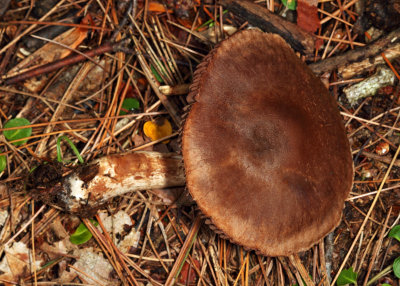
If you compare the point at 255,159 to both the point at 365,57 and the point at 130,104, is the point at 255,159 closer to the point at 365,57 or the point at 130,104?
the point at 130,104

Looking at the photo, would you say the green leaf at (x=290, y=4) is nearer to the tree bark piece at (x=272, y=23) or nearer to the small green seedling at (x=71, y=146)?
the tree bark piece at (x=272, y=23)

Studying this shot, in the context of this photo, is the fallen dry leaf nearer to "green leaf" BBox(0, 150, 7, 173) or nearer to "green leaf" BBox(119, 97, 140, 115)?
"green leaf" BBox(119, 97, 140, 115)

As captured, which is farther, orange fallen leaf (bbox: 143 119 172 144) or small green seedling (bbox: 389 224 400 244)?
orange fallen leaf (bbox: 143 119 172 144)

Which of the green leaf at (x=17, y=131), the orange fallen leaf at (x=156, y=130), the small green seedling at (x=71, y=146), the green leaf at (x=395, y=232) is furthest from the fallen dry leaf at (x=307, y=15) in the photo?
the green leaf at (x=17, y=131)

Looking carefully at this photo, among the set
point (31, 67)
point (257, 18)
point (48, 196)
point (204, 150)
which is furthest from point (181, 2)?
point (48, 196)

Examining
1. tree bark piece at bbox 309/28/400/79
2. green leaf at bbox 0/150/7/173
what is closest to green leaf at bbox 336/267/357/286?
tree bark piece at bbox 309/28/400/79
